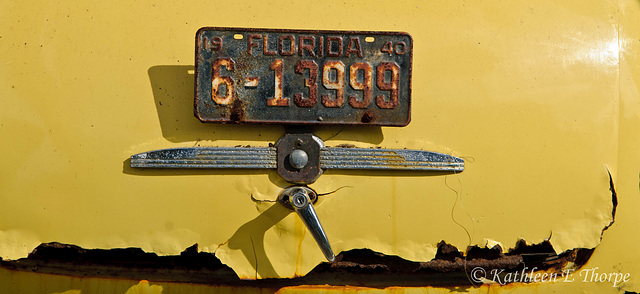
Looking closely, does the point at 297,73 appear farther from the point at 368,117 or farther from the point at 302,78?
the point at 368,117

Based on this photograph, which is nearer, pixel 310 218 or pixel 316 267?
pixel 310 218

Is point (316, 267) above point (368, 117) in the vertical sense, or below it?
below

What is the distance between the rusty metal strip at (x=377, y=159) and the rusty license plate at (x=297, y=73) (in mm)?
102

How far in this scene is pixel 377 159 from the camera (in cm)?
135

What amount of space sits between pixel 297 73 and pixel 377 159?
296 millimetres

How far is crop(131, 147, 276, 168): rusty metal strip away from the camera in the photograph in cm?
134

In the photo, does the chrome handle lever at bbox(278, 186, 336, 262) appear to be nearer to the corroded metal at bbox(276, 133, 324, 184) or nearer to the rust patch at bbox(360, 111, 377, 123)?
the corroded metal at bbox(276, 133, 324, 184)

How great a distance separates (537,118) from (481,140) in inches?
6.2

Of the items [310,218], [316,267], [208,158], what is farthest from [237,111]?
[316,267]

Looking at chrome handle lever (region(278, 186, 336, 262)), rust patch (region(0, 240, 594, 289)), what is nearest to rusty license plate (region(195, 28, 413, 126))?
chrome handle lever (region(278, 186, 336, 262))

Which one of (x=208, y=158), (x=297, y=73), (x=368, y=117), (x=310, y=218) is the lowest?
(x=310, y=218)

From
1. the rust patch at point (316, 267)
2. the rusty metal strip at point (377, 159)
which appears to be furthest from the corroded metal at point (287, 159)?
the rust patch at point (316, 267)

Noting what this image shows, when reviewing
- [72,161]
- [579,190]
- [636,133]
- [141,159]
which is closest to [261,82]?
[141,159]

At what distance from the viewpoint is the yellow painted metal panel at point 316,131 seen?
135cm
